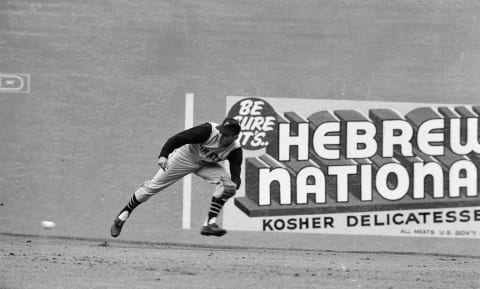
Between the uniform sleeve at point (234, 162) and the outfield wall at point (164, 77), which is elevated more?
the outfield wall at point (164, 77)

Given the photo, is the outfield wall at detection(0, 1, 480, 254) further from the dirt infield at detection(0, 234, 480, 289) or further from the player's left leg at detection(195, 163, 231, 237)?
the player's left leg at detection(195, 163, 231, 237)

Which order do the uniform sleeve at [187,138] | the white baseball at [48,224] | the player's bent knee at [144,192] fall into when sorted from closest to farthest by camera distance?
the uniform sleeve at [187,138] → the player's bent knee at [144,192] → the white baseball at [48,224]

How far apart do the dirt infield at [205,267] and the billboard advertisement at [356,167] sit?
0.51 meters

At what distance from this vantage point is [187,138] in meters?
11.6

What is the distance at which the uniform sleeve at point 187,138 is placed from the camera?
448 inches

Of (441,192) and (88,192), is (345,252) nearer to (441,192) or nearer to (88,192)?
(441,192)

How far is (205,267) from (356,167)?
3.55 metres

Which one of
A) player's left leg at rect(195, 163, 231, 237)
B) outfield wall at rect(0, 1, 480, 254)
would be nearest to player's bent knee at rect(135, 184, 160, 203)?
player's left leg at rect(195, 163, 231, 237)

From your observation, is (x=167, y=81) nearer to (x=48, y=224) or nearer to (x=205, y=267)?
(x=48, y=224)

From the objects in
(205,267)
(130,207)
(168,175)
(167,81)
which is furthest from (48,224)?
(205,267)

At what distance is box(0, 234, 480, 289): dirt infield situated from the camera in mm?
10789

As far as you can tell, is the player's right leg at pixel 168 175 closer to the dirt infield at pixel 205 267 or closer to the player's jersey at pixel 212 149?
the player's jersey at pixel 212 149

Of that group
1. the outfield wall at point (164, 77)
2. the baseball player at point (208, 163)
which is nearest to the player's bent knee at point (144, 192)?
the baseball player at point (208, 163)

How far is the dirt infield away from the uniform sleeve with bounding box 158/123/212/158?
4.57 ft
